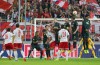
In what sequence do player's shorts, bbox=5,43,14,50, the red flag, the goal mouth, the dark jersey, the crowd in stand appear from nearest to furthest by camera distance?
player's shorts, bbox=5,43,14,50, the dark jersey, the goal mouth, the crowd in stand, the red flag

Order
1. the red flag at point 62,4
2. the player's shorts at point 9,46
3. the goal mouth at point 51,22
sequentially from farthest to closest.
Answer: the red flag at point 62,4 → the goal mouth at point 51,22 → the player's shorts at point 9,46

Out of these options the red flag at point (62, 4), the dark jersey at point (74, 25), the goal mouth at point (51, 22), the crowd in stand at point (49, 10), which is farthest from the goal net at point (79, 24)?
the red flag at point (62, 4)

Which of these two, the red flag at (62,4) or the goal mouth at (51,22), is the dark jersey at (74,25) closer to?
the goal mouth at (51,22)

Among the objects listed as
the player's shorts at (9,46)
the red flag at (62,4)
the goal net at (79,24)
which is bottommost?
the player's shorts at (9,46)

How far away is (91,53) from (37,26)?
413 cm

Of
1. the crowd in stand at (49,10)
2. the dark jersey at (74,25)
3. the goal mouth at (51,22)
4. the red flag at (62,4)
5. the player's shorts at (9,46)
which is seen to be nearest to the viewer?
the player's shorts at (9,46)

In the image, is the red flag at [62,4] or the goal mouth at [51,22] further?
the red flag at [62,4]

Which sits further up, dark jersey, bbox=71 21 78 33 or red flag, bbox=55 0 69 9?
red flag, bbox=55 0 69 9

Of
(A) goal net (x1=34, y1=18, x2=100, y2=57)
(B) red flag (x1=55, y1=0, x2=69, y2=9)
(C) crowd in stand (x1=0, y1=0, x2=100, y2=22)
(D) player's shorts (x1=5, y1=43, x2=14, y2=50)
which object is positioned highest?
(B) red flag (x1=55, y1=0, x2=69, y2=9)

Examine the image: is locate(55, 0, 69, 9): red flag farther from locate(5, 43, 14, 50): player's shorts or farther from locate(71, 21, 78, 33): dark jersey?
locate(5, 43, 14, 50): player's shorts

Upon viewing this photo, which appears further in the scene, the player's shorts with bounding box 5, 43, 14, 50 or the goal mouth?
the goal mouth

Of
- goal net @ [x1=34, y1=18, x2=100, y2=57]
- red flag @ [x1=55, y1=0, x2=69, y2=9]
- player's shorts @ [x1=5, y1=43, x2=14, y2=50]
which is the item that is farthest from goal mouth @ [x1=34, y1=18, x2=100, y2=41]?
player's shorts @ [x1=5, y1=43, x2=14, y2=50]

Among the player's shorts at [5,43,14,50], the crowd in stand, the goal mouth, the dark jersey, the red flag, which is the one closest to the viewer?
the player's shorts at [5,43,14,50]

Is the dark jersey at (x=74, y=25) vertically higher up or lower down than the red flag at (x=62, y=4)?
lower down
